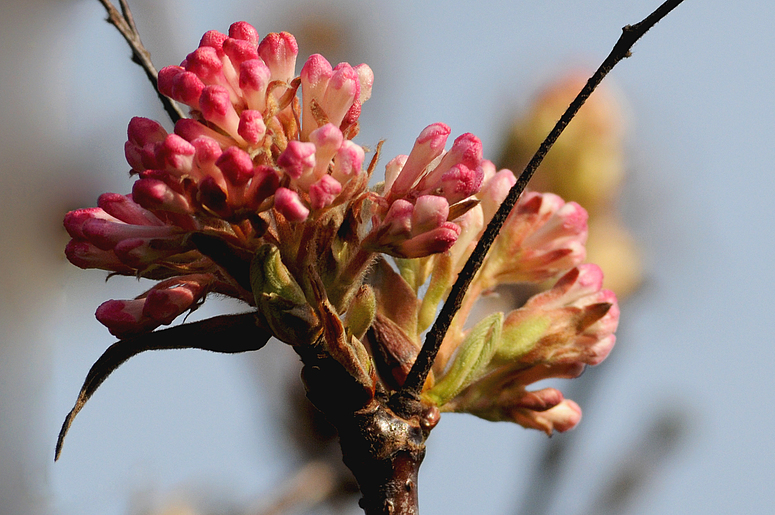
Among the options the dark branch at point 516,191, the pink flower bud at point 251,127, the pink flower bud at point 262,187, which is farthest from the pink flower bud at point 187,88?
the dark branch at point 516,191

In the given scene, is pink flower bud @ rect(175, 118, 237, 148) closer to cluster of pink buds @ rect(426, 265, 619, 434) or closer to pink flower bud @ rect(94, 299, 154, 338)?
pink flower bud @ rect(94, 299, 154, 338)

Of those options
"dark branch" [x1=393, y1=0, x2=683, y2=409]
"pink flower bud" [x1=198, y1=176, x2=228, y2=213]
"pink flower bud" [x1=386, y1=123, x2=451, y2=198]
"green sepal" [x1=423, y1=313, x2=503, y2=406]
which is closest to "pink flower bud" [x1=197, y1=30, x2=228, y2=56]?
"pink flower bud" [x1=198, y1=176, x2=228, y2=213]

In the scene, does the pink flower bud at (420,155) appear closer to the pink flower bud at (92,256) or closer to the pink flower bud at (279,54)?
the pink flower bud at (279,54)

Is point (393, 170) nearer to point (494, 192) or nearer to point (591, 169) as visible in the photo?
point (494, 192)

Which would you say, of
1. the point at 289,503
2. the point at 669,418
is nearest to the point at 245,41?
the point at 289,503

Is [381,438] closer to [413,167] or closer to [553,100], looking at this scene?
[413,167]

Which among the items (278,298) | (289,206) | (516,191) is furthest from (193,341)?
(516,191)
